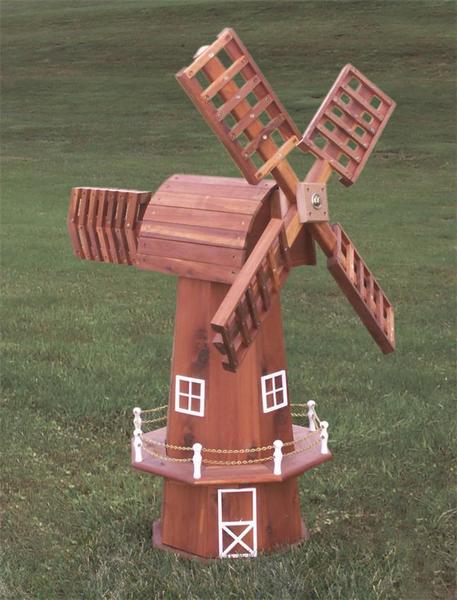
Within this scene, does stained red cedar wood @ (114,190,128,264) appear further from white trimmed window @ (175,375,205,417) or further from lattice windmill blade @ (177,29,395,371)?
lattice windmill blade @ (177,29,395,371)

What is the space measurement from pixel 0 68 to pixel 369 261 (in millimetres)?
32023

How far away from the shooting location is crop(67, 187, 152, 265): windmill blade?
560 centimetres

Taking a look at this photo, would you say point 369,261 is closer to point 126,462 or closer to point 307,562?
point 126,462

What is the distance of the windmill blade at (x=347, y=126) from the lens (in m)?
5.33

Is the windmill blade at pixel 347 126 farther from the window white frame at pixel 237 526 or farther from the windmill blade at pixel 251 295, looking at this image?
the window white frame at pixel 237 526

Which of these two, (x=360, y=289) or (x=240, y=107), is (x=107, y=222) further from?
(x=360, y=289)

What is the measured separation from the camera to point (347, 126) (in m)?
5.49

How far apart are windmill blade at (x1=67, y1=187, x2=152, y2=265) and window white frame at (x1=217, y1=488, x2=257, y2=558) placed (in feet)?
5.05

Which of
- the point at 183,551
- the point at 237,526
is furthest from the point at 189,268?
the point at 183,551

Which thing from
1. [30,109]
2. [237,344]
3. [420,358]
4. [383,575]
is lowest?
[30,109]

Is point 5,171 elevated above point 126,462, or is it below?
Answer: below

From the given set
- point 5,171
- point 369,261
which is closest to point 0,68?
point 5,171

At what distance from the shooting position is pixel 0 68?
139ft

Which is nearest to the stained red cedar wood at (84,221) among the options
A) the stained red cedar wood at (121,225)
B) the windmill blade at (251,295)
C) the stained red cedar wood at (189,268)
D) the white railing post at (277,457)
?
the stained red cedar wood at (121,225)
